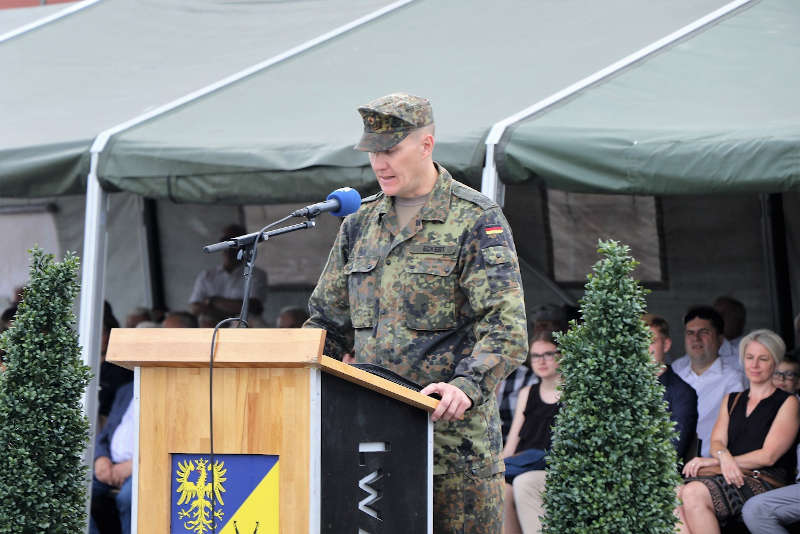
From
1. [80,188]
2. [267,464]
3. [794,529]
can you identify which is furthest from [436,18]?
[267,464]

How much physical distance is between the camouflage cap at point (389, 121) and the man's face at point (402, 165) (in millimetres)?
21

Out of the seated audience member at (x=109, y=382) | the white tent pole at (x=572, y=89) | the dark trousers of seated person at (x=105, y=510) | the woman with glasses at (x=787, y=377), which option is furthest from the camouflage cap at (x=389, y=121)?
the seated audience member at (x=109, y=382)

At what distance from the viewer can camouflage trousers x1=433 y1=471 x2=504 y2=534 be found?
3.18 meters

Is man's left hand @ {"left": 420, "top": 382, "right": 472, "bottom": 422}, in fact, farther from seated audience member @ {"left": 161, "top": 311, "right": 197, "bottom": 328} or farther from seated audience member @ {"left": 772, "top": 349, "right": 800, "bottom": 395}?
seated audience member @ {"left": 161, "top": 311, "right": 197, "bottom": 328}

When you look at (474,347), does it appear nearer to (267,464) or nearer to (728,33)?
(267,464)

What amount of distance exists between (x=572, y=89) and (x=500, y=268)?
8.59ft

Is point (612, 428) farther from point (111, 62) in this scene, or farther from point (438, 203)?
point (111, 62)

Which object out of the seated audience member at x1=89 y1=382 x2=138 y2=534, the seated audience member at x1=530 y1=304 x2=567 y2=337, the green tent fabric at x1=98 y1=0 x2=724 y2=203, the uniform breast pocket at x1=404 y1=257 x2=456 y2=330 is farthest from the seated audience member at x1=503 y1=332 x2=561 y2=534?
the uniform breast pocket at x1=404 y1=257 x2=456 y2=330

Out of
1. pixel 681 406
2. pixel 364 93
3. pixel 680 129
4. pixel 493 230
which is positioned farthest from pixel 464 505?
pixel 364 93

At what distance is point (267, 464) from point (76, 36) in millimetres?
6126

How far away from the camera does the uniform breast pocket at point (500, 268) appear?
122 inches

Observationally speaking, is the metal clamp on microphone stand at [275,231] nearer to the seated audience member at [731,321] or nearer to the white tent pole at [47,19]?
the seated audience member at [731,321]

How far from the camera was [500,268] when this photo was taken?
312 centimetres

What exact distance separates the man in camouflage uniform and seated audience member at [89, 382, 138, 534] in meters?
3.64
